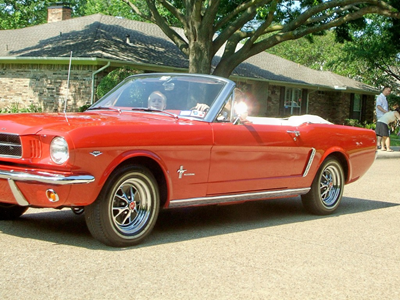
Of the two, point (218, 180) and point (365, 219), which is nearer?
point (218, 180)

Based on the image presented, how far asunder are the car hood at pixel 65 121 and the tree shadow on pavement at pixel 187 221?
1.10 m

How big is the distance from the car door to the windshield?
0.37 meters

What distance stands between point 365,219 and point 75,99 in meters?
17.6

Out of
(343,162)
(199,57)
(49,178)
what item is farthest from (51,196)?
(199,57)

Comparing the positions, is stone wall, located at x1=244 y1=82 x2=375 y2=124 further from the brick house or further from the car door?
the car door

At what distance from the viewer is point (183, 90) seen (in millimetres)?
6883

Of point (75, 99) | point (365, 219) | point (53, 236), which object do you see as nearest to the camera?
point (53, 236)

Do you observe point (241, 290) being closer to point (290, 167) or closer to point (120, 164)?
point (120, 164)

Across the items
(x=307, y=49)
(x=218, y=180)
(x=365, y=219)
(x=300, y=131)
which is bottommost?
(x=365, y=219)

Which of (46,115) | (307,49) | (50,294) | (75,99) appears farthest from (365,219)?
(307,49)

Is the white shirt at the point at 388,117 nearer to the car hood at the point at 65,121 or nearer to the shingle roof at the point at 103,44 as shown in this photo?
the shingle roof at the point at 103,44

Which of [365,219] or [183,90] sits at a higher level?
[183,90]

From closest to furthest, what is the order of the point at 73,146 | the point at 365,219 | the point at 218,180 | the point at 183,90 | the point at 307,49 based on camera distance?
the point at 73,146
the point at 218,180
the point at 183,90
the point at 365,219
the point at 307,49

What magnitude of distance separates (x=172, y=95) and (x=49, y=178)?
2.10 metres
